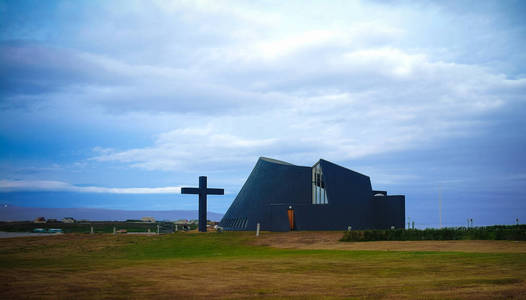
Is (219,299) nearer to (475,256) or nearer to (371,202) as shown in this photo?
(475,256)

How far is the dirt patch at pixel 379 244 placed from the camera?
24000 mm

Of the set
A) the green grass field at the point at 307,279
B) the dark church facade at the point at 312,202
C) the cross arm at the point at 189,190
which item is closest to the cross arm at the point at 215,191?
the cross arm at the point at 189,190

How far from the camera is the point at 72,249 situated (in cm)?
3050

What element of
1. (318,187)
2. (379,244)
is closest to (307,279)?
(379,244)

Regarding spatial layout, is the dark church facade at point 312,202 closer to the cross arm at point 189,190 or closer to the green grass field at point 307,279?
the cross arm at point 189,190

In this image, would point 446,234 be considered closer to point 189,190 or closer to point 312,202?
point 312,202

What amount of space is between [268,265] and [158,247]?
→ 586 inches

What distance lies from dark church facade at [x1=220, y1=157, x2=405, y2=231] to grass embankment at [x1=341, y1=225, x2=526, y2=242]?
8842mm

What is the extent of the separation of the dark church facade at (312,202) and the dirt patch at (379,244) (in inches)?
238

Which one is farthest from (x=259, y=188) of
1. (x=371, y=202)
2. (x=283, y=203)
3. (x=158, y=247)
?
(x=158, y=247)

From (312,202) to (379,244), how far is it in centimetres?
1548

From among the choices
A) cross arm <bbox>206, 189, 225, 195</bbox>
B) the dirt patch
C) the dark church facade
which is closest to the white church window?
the dark church facade

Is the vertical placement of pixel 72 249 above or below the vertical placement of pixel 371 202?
below

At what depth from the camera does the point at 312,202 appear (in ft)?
145
